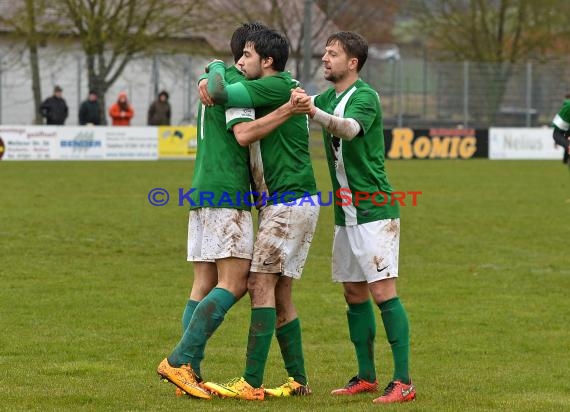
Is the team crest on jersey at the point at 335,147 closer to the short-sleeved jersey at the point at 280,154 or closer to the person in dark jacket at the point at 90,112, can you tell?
the short-sleeved jersey at the point at 280,154

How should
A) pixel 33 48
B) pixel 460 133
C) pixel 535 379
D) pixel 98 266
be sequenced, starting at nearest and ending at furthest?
pixel 535 379
pixel 98 266
pixel 460 133
pixel 33 48

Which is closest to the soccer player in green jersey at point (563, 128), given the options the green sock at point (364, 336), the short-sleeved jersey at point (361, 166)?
the green sock at point (364, 336)

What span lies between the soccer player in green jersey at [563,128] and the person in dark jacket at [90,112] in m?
22.2

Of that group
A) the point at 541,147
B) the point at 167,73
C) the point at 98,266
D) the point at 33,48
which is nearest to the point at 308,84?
the point at 167,73

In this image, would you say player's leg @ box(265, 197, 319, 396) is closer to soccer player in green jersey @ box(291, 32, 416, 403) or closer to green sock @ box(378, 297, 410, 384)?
soccer player in green jersey @ box(291, 32, 416, 403)

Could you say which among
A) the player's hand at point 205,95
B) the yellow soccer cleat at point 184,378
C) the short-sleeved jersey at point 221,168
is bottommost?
the yellow soccer cleat at point 184,378

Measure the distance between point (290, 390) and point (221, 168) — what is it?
1325 mm

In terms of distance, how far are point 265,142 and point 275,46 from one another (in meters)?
0.52

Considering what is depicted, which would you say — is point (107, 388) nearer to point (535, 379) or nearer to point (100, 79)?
point (535, 379)

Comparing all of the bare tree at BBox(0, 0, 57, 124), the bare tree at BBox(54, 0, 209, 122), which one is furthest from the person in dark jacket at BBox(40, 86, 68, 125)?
the bare tree at BBox(0, 0, 57, 124)

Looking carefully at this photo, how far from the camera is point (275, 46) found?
6.42 metres

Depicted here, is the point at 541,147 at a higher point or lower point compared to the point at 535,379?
higher

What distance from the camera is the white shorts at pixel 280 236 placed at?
21.2 feet

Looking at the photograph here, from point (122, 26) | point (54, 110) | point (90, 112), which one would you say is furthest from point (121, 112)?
point (122, 26)
